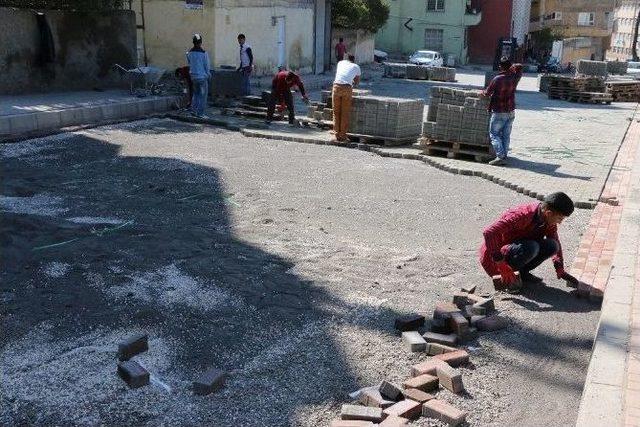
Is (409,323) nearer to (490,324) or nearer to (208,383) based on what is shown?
(490,324)

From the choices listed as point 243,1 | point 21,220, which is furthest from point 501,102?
point 243,1

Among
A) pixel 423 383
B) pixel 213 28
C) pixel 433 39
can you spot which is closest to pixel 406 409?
pixel 423 383

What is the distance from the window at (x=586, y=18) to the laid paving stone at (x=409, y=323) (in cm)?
7903

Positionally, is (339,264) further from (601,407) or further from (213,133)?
(213,133)

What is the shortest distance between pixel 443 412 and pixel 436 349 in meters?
0.84

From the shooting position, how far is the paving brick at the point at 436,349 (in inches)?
179

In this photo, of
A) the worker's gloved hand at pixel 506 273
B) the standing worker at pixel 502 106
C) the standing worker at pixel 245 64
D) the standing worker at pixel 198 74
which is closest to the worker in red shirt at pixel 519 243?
the worker's gloved hand at pixel 506 273

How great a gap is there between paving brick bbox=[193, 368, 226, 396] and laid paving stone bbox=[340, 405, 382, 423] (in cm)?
76

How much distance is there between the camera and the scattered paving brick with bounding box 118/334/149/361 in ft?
14.0

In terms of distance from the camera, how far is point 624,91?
25844 mm

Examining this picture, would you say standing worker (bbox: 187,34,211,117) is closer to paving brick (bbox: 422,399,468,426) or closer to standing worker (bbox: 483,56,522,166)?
standing worker (bbox: 483,56,522,166)

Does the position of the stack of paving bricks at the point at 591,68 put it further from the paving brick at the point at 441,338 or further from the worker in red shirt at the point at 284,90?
the paving brick at the point at 441,338

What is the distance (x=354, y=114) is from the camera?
1268 cm

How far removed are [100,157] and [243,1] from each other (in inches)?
496
